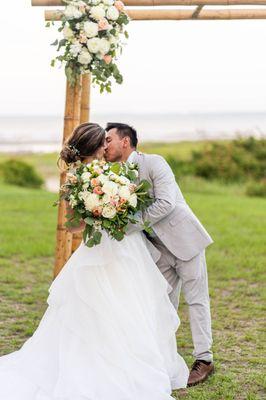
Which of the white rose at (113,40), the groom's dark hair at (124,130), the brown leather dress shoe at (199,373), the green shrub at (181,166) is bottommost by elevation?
the green shrub at (181,166)

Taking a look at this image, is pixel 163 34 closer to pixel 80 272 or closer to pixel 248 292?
pixel 248 292

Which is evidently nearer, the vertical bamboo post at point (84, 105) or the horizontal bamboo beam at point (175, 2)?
the horizontal bamboo beam at point (175, 2)

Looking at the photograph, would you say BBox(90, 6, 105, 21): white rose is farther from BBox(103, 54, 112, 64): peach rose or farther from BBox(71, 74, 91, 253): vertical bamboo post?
BBox(71, 74, 91, 253): vertical bamboo post

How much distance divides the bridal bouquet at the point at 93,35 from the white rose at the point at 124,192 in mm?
1765

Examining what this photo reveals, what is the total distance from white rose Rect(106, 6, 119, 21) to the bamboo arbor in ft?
1.56

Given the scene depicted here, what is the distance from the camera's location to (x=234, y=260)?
9.99m

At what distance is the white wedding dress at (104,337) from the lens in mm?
4523

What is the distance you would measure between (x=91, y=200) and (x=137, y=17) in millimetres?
2754

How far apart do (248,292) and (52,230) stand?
4.64 m

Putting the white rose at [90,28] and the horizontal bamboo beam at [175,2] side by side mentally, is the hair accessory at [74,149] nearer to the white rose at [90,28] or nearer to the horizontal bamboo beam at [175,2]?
the white rose at [90,28]

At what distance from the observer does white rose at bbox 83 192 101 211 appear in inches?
177

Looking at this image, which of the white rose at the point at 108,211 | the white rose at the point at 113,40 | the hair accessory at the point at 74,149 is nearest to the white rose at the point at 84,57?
the white rose at the point at 113,40

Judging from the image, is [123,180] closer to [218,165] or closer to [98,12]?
[98,12]

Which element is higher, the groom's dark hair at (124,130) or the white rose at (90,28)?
the white rose at (90,28)
